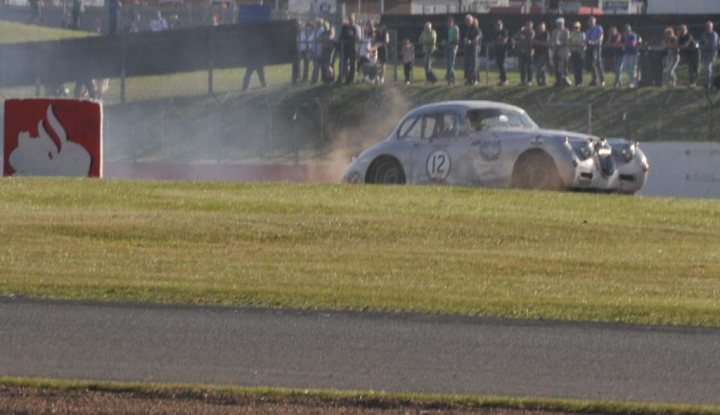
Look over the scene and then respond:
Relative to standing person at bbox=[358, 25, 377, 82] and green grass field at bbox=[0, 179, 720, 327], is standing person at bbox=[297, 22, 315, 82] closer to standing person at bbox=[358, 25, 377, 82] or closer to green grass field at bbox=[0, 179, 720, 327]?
standing person at bbox=[358, 25, 377, 82]

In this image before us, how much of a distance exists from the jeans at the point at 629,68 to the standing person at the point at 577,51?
763mm

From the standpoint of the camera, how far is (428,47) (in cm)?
3206

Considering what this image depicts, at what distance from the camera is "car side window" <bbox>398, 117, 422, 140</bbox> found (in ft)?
66.5

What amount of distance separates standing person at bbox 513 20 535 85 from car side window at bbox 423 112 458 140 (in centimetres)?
1131

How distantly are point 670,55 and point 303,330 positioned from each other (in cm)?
2239

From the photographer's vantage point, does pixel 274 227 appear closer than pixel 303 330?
No

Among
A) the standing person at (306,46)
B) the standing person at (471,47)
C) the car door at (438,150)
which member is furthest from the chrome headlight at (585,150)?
the standing person at (306,46)

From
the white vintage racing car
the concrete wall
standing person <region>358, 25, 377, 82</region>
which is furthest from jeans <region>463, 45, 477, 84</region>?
the white vintage racing car

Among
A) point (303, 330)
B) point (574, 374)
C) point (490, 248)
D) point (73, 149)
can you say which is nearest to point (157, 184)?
point (73, 149)

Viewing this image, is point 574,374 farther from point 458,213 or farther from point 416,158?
point 416,158

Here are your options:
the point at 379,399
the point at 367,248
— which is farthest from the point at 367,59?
the point at 379,399

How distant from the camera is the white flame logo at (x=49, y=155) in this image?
20.5 meters

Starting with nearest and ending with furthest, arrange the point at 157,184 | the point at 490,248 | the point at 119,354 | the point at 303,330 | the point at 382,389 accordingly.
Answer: the point at 382,389
the point at 119,354
the point at 303,330
the point at 490,248
the point at 157,184

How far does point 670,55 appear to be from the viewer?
3067cm
